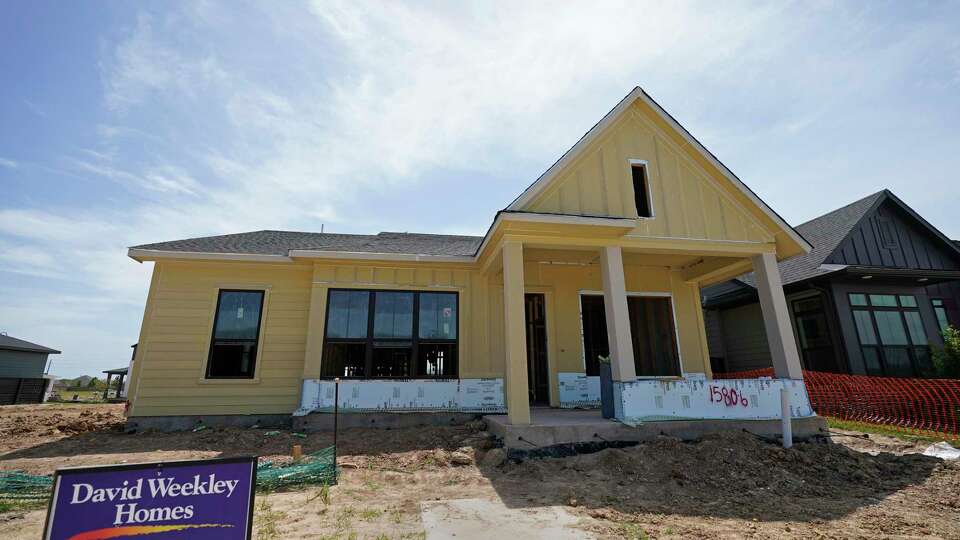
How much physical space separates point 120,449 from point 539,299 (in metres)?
8.84

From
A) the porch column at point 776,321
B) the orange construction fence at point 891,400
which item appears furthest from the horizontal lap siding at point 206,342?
the orange construction fence at point 891,400

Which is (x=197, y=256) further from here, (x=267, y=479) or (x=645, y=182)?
(x=645, y=182)

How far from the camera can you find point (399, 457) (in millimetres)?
6859

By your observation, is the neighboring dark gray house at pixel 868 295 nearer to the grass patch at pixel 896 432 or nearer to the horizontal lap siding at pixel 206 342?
the grass patch at pixel 896 432

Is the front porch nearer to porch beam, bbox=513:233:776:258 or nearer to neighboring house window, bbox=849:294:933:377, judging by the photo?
porch beam, bbox=513:233:776:258

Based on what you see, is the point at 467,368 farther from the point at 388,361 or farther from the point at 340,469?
the point at 340,469

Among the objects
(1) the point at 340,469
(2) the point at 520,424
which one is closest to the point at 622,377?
(2) the point at 520,424

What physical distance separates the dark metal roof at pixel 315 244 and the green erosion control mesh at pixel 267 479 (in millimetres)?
→ 5124

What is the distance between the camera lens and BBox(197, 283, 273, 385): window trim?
9.28 metres

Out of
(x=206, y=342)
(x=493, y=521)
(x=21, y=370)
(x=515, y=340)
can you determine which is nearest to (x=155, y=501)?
(x=493, y=521)

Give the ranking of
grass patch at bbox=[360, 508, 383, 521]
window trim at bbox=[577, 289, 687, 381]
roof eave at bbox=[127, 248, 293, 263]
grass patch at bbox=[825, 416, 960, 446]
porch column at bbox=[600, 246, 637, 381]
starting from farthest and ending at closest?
window trim at bbox=[577, 289, 687, 381] < roof eave at bbox=[127, 248, 293, 263] < grass patch at bbox=[825, 416, 960, 446] < porch column at bbox=[600, 246, 637, 381] < grass patch at bbox=[360, 508, 383, 521]

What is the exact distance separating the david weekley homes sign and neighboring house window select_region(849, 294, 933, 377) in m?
15.4

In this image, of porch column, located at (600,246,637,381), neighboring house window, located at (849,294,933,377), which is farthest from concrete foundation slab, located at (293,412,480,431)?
neighboring house window, located at (849,294,933,377)

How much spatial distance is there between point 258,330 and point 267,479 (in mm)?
5116
